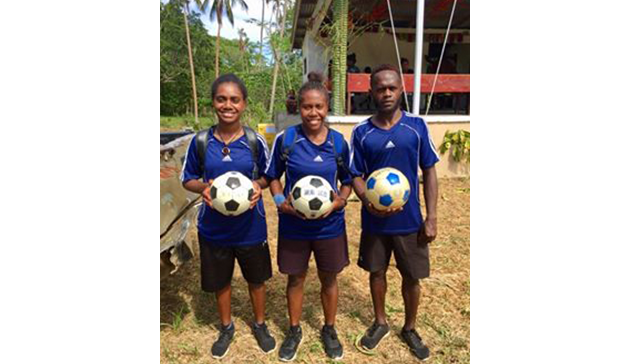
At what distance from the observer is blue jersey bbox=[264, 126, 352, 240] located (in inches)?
114

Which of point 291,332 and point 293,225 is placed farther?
point 291,332

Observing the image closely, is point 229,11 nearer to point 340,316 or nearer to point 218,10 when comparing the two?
point 218,10

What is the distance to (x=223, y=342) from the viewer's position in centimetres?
331

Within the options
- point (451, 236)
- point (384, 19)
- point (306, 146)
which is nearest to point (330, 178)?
point (306, 146)

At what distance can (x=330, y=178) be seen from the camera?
9.61ft

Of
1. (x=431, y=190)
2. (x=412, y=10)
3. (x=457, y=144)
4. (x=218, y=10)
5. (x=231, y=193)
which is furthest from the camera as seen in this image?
(x=218, y=10)

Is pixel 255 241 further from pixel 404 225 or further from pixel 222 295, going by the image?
pixel 404 225

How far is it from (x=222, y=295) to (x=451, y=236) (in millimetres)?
3802

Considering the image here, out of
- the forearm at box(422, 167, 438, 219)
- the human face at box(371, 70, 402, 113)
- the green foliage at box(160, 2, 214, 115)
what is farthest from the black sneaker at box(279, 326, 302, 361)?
the green foliage at box(160, 2, 214, 115)

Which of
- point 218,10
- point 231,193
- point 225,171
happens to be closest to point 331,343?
point 231,193

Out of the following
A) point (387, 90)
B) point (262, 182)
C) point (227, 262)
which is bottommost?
point (227, 262)

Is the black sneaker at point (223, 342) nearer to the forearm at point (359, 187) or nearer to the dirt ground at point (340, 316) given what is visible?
the dirt ground at point (340, 316)

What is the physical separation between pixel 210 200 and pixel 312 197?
696 mm

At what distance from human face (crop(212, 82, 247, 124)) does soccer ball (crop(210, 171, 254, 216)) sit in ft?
1.34
